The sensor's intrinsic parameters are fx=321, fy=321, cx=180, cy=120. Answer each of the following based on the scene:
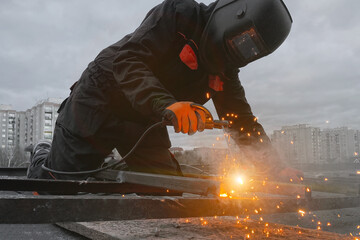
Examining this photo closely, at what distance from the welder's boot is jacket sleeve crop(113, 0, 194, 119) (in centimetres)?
158

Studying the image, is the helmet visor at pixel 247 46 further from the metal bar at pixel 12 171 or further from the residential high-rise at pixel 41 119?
the residential high-rise at pixel 41 119

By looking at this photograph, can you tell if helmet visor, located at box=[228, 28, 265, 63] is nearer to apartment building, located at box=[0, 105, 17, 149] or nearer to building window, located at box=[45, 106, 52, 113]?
building window, located at box=[45, 106, 52, 113]

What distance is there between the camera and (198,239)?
1.60 metres

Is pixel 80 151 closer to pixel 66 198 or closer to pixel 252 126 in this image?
pixel 66 198

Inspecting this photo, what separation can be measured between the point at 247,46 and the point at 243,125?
1168mm

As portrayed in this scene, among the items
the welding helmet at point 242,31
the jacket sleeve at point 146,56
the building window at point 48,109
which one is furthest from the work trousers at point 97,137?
the building window at point 48,109

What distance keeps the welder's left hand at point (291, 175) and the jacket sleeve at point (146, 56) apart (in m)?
1.37

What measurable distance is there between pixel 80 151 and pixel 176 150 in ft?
3.20

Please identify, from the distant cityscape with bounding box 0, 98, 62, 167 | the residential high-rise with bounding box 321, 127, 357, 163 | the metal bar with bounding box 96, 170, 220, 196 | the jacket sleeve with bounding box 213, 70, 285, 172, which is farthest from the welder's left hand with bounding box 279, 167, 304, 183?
the distant cityscape with bounding box 0, 98, 62, 167

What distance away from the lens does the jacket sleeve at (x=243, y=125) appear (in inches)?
121

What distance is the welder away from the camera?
211cm

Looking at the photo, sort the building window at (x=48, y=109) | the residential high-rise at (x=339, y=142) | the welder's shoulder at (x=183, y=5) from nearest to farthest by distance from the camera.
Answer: the welder's shoulder at (x=183, y=5), the residential high-rise at (x=339, y=142), the building window at (x=48, y=109)

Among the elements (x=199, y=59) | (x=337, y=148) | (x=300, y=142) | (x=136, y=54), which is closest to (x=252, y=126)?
(x=199, y=59)

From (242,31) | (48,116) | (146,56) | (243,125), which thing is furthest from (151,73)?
(48,116)
